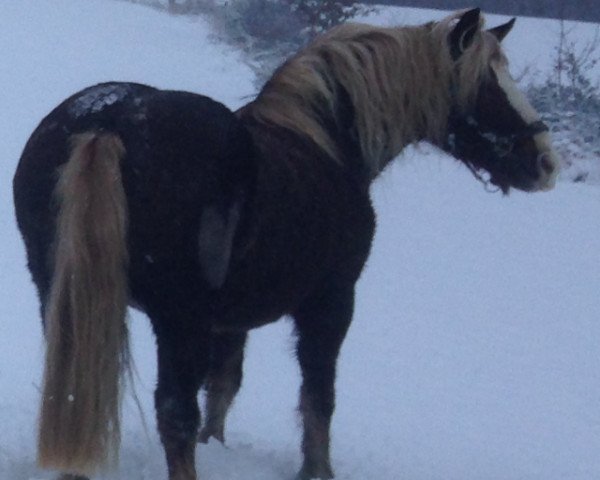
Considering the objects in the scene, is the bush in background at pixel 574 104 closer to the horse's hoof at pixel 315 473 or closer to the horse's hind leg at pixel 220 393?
the horse's hind leg at pixel 220 393

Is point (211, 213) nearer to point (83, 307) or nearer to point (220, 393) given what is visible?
point (83, 307)

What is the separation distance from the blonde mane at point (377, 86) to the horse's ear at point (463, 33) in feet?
0.09

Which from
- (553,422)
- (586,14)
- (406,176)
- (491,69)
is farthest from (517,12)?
(491,69)

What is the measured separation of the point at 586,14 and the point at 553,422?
10.8m

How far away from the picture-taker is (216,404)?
14.6ft

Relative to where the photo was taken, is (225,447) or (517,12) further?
(517,12)

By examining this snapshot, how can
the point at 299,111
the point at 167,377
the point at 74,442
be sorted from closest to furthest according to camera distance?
the point at 74,442 → the point at 167,377 → the point at 299,111

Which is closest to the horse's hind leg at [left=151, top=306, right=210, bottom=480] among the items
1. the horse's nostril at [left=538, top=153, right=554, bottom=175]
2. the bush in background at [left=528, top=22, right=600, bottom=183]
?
the horse's nostril at [left=538, top=153, right=554, bottom=175]

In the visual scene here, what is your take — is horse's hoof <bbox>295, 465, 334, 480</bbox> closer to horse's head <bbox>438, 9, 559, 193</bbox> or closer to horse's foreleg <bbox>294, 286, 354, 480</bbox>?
horse's foreleg <bbox>294, 286, 354, 480</bbox>

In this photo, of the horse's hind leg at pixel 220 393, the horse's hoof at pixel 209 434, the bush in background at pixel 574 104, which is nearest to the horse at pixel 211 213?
the horse's hind leg at pixel 220 393

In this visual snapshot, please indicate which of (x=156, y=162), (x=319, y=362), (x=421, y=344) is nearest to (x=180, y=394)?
(x=156, y=162)

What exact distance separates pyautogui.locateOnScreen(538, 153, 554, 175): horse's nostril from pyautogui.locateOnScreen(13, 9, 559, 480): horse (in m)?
0.22

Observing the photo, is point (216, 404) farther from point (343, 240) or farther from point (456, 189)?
point (456, 189)

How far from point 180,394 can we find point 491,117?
1.69m
